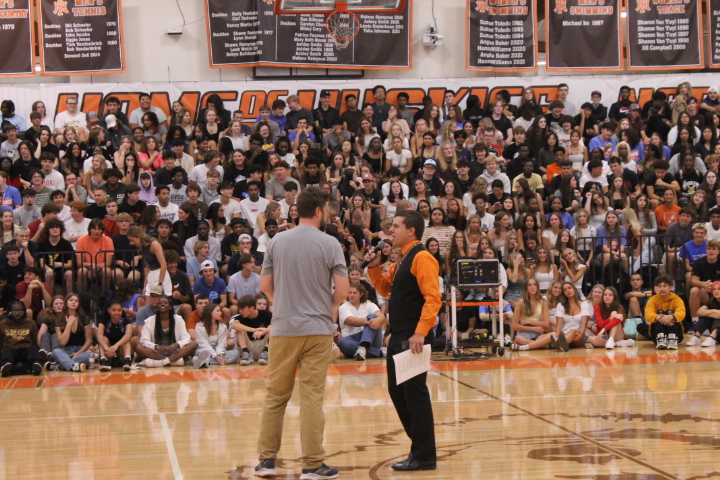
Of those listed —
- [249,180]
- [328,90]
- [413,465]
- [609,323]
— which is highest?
[328,90]

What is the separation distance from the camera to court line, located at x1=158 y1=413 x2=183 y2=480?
6.34 meters

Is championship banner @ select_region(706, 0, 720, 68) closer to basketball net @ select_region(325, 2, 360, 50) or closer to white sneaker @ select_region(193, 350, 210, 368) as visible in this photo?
basketball net @ select_region(325, 2, 360, 50)

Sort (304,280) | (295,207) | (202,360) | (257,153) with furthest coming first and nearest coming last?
1. (257,153)
2. (295,207)
3. (202,360)
4. (304,280)

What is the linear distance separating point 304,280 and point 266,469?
1.24 m

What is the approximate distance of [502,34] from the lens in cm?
2003

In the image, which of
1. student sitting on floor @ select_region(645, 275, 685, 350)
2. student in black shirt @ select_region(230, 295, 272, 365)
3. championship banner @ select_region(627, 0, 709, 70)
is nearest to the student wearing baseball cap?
student in black shirt @ select_region(230, 295, 272, 365)

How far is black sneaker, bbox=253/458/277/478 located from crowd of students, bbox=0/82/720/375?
599cm

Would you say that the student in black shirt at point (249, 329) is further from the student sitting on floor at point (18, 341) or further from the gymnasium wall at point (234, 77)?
the gymnasium wall at point (234, 77)

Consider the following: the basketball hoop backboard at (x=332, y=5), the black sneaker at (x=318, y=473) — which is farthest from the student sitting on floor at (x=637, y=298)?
the black sneaker at (x=318, y=473)

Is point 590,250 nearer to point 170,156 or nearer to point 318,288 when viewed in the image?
point 170,156

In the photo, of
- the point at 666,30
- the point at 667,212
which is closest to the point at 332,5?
the point at 667,212

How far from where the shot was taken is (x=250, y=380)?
10875 millimetres

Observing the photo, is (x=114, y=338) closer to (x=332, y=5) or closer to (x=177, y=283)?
(x=177, y=283)

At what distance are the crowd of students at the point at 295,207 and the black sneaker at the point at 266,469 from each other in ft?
19.6
